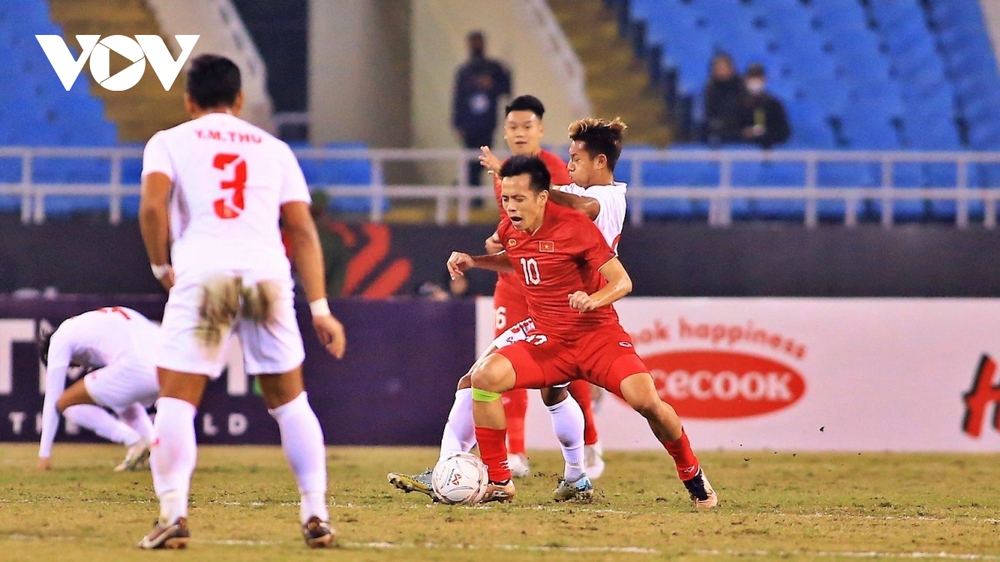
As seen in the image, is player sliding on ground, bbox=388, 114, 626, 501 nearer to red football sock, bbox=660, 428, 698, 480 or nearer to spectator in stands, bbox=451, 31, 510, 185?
red football sock, bbox=660, 428, 698, 480

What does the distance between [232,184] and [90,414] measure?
520 cm

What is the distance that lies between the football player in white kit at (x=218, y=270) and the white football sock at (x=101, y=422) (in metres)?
4.58

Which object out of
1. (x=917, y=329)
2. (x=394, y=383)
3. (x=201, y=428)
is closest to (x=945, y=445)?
(x=917, y=329)

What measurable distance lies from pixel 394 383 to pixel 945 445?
4.60 m

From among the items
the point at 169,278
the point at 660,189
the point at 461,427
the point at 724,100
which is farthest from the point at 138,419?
the point at 724,100

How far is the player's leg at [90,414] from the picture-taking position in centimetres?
1023

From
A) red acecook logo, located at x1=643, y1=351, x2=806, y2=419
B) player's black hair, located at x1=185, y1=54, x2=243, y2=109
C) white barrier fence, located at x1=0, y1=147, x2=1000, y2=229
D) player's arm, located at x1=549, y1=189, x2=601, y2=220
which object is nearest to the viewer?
player's black hair, located at x1=185, y1=54, x2=243, y2=109

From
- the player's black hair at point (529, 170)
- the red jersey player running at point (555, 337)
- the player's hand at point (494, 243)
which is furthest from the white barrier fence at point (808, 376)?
the player's black hair at point (529, 170)

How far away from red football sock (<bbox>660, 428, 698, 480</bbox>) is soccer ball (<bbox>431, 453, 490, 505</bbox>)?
1.01 m

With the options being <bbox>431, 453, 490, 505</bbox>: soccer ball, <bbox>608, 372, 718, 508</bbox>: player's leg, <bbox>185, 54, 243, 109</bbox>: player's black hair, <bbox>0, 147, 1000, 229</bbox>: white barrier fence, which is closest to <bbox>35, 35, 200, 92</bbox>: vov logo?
<bbox>0, 147, 1000, 229</bbox>: white barrier fence

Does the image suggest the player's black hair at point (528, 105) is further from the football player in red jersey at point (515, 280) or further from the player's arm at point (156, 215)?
the player's arm at point (156, 215)

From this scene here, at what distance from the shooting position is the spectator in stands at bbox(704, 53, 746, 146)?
15.6 m

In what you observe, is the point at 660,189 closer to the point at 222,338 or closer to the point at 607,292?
the point at 607,292

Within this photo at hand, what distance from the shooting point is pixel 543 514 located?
24.7ft
